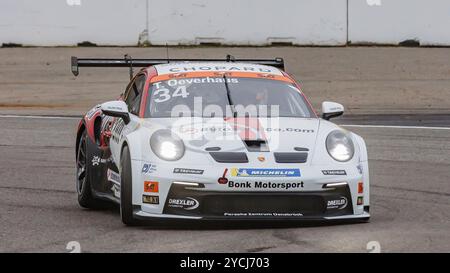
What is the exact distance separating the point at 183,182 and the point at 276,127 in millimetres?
969

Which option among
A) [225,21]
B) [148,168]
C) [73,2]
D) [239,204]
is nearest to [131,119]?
[148,168]

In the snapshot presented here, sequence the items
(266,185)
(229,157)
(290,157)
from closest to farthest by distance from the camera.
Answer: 1. (266,185)
2. (229,157)
3. (290,157)

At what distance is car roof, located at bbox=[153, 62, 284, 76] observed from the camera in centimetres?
1030

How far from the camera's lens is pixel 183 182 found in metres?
8.57

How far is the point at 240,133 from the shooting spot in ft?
29.3

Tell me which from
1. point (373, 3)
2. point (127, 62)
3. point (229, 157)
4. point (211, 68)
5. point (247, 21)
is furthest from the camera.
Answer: point (247, 21)

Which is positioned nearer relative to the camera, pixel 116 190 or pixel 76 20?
pixel 116 190

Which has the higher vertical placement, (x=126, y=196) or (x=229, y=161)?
(x=229, y=161)

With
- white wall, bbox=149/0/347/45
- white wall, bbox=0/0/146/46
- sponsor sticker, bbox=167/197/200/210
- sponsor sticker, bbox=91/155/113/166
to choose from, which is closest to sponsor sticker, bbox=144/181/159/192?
sponsor sticker, bbox=167/197/200/210

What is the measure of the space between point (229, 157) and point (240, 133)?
0.34 metres

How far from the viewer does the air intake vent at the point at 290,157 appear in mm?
8711

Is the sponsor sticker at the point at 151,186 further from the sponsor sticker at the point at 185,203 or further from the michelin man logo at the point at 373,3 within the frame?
the michelin man logo at the point at 373,3

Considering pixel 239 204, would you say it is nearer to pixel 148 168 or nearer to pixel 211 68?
pixel 148 168

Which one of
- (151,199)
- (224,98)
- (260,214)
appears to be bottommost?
(260,214)
